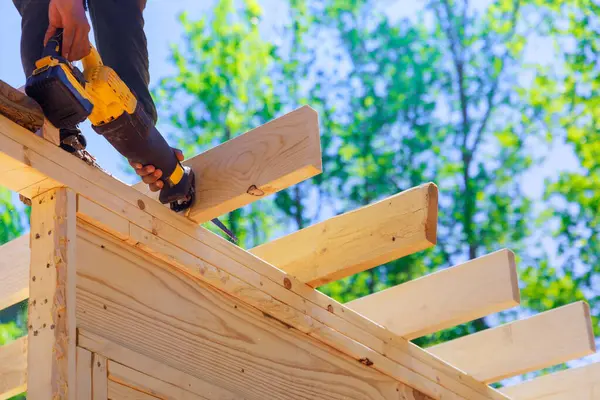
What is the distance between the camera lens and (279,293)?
3865 millimetres

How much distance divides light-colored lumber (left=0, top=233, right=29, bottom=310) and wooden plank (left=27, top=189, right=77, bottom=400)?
2.66 feet

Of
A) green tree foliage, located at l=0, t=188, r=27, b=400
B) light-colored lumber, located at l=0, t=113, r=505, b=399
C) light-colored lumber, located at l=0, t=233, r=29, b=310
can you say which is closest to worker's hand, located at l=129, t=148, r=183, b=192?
light-colored lumber, located at l=0, t=113, r=505, b=399

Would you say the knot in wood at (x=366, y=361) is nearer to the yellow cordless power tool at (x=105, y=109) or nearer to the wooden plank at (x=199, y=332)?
the wooden plank at (x=199, y=332)

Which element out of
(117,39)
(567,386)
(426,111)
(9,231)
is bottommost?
(567,386)

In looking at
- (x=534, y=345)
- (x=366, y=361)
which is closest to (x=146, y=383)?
(x=366, y=361)

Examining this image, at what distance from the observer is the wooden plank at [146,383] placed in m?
3.05

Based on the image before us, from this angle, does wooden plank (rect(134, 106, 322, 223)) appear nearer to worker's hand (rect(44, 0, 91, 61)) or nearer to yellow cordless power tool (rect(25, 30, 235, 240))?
yellow cordless power tool (rect(25, 30, 235, 240))

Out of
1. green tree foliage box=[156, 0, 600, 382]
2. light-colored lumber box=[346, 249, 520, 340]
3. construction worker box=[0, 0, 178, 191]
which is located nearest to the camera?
construction worker box=[0, 0, 178, 191]

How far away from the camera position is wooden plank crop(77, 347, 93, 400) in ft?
9.50

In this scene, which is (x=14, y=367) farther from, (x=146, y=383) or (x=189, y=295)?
(x=146, y=383)

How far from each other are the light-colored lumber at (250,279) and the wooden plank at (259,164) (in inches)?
6.0

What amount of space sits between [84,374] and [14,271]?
3.71ft

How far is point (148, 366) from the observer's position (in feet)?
10.4

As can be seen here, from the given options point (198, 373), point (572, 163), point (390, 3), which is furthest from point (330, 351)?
point (390, 3)
